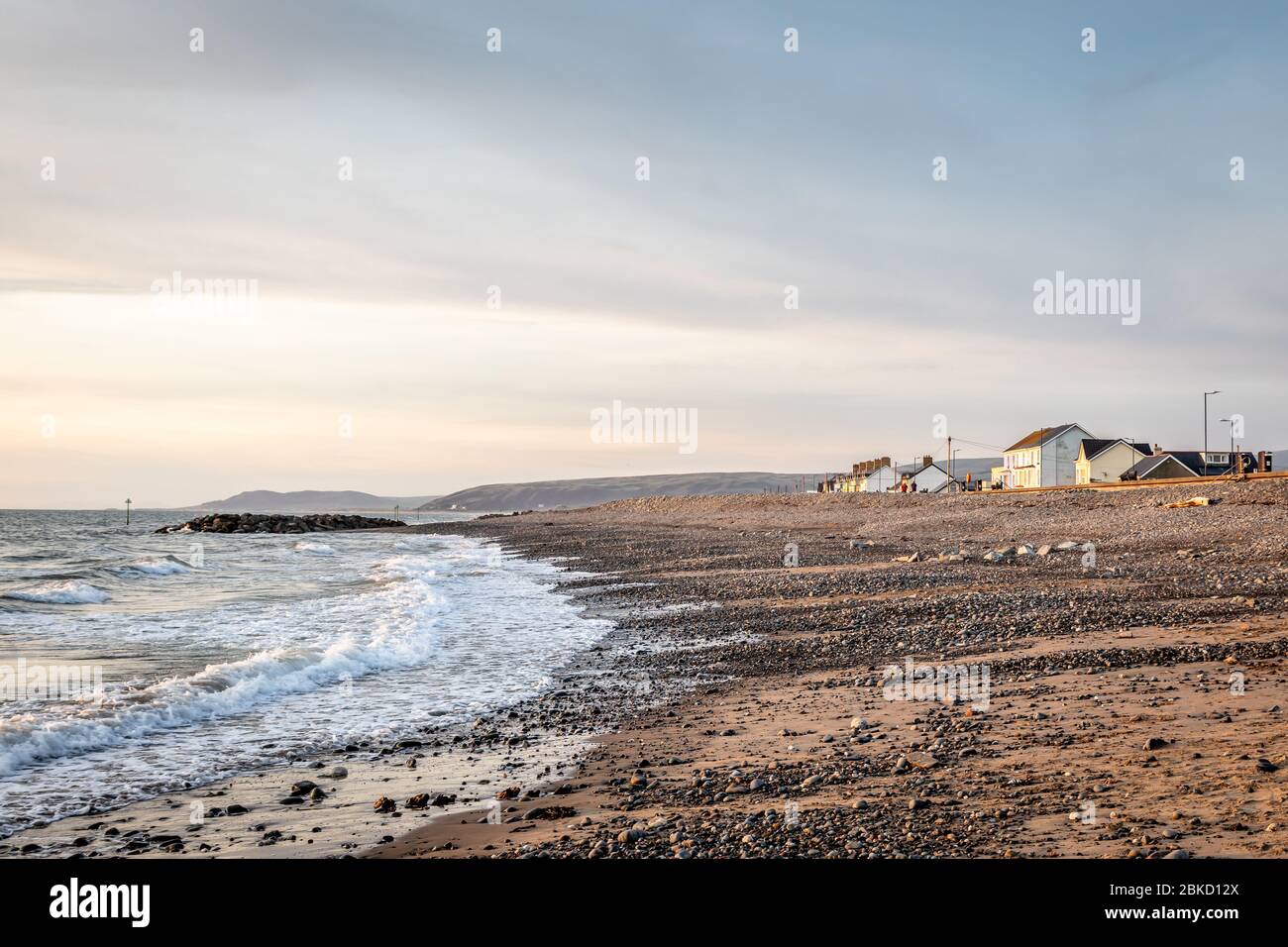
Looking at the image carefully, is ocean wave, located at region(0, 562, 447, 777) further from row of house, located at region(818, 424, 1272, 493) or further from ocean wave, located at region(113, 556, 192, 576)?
row of house, located at region(818, 424, 1272, 493)

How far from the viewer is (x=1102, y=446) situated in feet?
281

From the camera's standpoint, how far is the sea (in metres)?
9.35

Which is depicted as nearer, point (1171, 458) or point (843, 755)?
point (843, 755)

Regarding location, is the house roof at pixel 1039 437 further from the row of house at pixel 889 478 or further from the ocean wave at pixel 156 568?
the ocean wave at pixel 156 568

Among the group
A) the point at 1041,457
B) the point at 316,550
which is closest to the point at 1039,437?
the point at 1041,457

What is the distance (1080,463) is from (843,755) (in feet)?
297

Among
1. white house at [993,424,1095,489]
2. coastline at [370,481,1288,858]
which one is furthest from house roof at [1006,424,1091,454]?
coastline at [370,481,1288,858]

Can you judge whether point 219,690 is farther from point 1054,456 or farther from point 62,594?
point 1054,456

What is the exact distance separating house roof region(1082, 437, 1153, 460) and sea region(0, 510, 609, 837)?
74.3m

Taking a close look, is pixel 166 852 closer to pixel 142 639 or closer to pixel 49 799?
pixel 49 799

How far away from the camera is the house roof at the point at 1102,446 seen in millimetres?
84625

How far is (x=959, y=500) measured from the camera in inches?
2330

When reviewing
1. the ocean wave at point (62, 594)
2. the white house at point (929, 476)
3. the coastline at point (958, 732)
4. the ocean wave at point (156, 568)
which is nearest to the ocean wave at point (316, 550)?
the ocean wave at point (156, 568)
